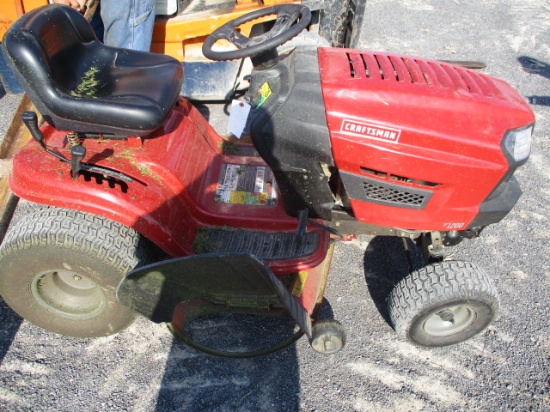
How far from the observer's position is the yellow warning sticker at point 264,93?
192 centimetres

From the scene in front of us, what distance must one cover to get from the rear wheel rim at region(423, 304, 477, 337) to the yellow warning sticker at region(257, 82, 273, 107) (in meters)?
1.16

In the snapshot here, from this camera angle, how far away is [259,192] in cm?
237

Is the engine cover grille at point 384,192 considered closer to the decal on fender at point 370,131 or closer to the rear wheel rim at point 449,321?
the decal on fender at point 370,131

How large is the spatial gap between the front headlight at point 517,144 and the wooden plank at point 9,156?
249cm

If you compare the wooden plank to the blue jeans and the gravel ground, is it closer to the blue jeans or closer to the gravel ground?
the gravel ground

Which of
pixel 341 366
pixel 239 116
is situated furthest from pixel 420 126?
pixel 341 366

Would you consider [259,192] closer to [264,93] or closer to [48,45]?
[264,93]

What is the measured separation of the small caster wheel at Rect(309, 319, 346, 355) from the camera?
2.13 m

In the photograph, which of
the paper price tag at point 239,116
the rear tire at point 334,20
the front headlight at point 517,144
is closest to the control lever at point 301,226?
the paper price tag at point 239,116

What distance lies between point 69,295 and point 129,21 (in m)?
1.78

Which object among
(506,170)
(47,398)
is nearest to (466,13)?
(506,170)

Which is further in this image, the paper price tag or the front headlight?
the paper price tag

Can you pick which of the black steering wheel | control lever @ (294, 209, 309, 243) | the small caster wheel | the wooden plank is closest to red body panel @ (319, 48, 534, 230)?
the black steering wheel

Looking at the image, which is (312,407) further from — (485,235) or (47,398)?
(485,235)
